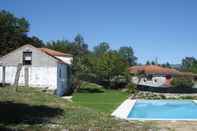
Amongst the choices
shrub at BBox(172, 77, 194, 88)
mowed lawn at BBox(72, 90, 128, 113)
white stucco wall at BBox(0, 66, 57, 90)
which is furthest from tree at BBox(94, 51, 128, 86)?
mowed lawn at BBox(72, 90, 128, 113)

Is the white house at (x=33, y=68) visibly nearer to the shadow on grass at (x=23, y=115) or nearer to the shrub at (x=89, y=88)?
the shrub at (x=89, y=88)

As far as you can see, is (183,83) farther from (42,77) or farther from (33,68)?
(33,68)

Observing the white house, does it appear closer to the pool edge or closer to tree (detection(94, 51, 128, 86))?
the pool edge

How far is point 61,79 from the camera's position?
43.0m

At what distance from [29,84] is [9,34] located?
114ft

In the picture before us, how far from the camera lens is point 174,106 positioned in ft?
114

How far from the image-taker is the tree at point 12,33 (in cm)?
7088

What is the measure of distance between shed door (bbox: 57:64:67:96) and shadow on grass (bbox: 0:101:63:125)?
22.2 meters

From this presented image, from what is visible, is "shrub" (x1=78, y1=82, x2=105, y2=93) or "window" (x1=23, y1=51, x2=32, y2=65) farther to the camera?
"shrub" (x1=78, y1=82, x2=105, y2=93)

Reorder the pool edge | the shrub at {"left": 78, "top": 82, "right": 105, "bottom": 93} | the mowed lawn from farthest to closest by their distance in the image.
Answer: the shrub at {"left": 78, "top": 82, "right": 105, "bottom": 93} → the mowed lawn → the pool edge

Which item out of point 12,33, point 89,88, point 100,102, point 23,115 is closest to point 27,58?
point 100,102

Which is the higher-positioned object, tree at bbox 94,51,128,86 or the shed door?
tree at bbox 94,51,128,86

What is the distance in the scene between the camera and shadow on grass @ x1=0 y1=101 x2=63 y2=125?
14.0 m

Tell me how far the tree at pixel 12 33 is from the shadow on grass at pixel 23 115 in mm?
53493
